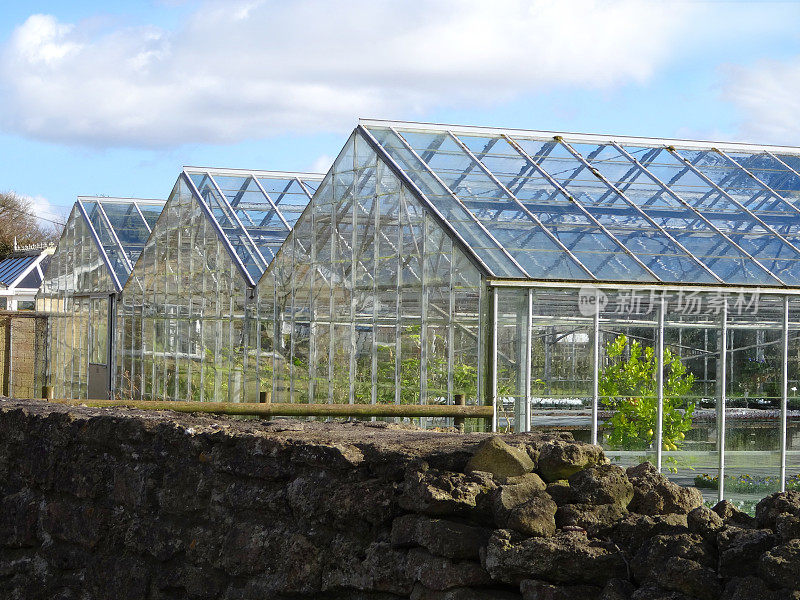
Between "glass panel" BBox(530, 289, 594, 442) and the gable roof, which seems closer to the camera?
"glass panel" BBox(530, 289, 594, 442)

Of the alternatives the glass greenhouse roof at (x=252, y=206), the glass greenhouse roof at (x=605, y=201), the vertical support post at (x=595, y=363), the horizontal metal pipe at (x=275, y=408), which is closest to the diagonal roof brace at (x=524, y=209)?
the glass greenhouse roof at (x=605, y=201)

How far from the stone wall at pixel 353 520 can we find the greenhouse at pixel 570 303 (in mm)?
5609

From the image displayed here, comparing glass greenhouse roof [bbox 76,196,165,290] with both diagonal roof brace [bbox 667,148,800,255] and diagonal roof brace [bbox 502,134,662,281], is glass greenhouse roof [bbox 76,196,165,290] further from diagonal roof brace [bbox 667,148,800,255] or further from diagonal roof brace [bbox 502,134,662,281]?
diagonal roof brace [bbox 667,148,800,255]

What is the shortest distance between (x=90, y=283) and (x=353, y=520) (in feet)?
67.6

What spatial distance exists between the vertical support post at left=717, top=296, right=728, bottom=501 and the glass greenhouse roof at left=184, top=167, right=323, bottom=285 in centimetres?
769

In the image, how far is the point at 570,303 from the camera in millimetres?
11328

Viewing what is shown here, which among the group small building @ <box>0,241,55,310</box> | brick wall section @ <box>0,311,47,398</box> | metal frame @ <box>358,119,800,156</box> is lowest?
brick wall section @ <box>0,311,47,398</box>

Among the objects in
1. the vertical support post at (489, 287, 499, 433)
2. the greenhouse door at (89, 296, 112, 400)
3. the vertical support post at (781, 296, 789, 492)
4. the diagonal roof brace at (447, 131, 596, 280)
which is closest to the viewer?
the vertical support post at (489, 287, 499, 433)

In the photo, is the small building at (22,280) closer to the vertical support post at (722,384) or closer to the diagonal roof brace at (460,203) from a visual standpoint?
the diagonal roof brace at (460,203)

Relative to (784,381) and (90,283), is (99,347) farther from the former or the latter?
(784,381)

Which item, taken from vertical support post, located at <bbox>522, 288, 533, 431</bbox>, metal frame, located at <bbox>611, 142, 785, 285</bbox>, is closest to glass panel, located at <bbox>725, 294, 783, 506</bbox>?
metal frame, located at <bbox>611, 142, 785, 285</bbox>

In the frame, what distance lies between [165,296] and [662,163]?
986 cm

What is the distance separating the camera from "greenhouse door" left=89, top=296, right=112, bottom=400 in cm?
2195

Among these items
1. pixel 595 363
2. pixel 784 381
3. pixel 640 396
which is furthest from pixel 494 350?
pixel 784 381
